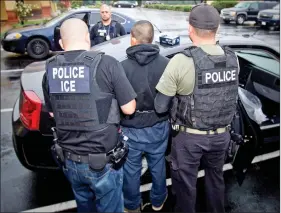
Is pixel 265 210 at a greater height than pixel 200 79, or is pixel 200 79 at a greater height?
pixel 200 79

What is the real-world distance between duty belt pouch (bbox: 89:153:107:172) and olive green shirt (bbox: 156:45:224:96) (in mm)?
655

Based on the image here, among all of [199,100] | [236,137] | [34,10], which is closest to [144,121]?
[199,100]

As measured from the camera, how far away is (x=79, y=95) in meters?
1.87

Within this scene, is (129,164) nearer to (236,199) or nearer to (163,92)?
(163,92)

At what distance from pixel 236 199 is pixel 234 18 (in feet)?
→ 50.8

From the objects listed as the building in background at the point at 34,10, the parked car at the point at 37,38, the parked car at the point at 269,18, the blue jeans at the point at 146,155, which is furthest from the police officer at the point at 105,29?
the building in background at the point at 34,10

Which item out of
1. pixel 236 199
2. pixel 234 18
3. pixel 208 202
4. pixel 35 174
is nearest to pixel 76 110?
pixel 208 202

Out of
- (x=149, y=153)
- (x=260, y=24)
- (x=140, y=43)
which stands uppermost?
(x=140, y=43)

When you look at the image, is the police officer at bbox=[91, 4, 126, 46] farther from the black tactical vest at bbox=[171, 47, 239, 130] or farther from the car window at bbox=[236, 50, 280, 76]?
the black tactical vest at bbox=[171, 47, 239, 130]

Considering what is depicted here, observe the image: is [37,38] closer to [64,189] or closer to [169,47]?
[64,189]

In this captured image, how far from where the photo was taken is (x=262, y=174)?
3328 millimetres

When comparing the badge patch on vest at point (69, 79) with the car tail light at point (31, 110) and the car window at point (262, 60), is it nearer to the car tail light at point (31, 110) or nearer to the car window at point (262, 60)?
the car tail light at point (31, 110)

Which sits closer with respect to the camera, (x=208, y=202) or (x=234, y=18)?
(x=208, y=202)

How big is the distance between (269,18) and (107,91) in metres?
16.8
